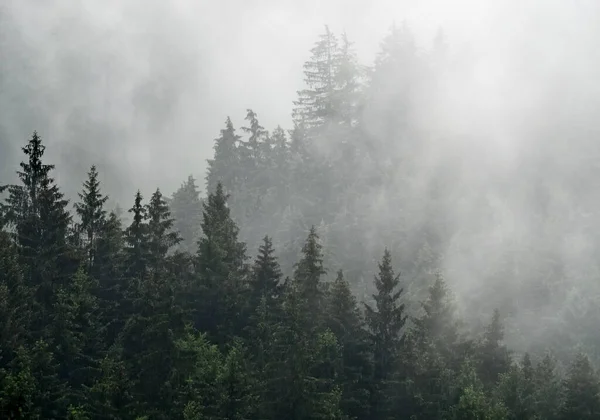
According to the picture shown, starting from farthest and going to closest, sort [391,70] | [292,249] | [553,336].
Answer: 1. [391,70]
2. [292,249]
3. [553,336]

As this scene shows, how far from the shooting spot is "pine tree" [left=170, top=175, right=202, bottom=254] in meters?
80.9

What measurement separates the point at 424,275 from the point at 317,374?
1151 inches

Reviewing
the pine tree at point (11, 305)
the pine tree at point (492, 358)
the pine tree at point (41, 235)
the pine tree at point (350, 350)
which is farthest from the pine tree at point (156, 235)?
the pine tree at point (492, 358)

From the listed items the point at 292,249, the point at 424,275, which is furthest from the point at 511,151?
the point at 292,249

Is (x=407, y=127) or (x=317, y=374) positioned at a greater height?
(x=407, y=127)

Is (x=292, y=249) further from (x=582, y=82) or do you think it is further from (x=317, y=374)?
(x=582, y=82)

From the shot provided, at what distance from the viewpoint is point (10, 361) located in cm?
3731

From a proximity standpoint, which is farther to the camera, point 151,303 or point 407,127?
point 407,127

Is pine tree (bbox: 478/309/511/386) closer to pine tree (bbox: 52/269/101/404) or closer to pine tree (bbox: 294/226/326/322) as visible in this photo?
pine tree (bbox: 294/226/326/322)

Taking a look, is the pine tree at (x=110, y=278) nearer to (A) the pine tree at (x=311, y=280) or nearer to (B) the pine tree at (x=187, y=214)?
(A) the pine tree at (x=311, y=280)

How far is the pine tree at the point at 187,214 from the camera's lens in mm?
80938

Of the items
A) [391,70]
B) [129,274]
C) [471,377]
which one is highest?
[391,70]

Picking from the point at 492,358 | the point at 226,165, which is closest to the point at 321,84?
the point at 226,165

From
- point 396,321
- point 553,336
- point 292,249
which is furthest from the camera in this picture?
point 292,249
